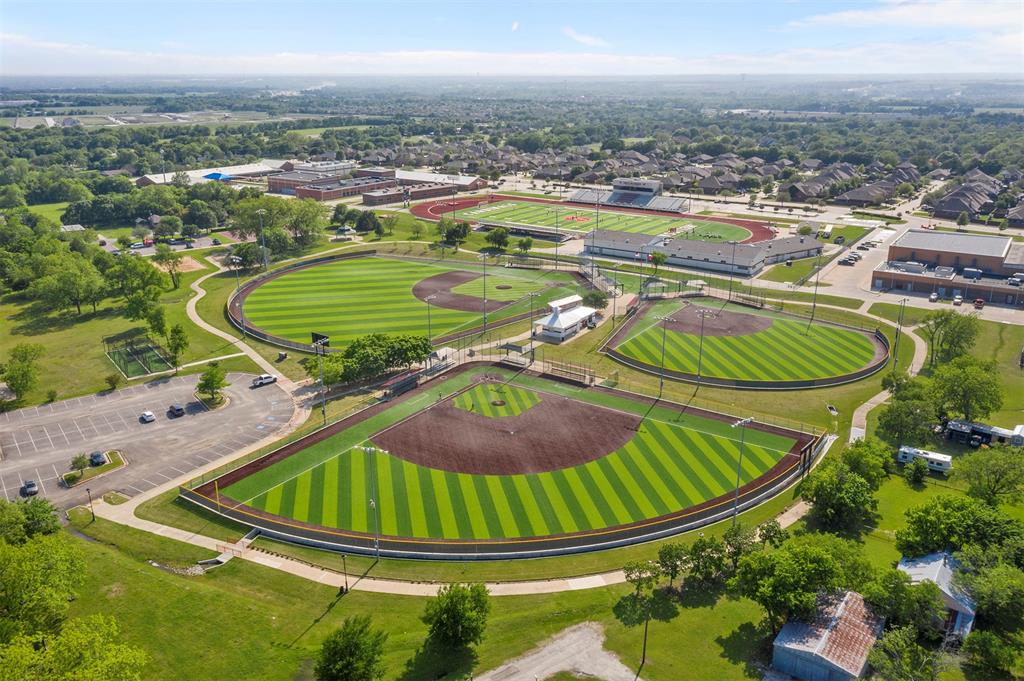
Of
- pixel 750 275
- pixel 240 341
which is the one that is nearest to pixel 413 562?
pixel 240 341

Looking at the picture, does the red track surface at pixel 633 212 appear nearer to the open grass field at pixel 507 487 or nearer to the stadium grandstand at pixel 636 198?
the stadium grandstand at pixel 636 198

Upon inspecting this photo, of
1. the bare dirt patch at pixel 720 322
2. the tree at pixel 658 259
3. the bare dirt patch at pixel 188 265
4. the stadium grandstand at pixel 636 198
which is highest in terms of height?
the stadium grandstand at pixel 636 198

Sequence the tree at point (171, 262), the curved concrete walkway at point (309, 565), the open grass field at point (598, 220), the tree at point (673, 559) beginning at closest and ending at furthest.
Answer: the tree at point (673, 559) → the curved concrete walkway at point (309, 565) → the tree at point (171, 262) → the open grass field at point (598, 220)

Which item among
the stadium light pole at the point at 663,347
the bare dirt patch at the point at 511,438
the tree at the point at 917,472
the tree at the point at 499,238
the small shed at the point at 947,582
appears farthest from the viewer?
the tree at the point at 499,238

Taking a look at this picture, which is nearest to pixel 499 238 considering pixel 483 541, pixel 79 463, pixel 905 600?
pixel 79 463

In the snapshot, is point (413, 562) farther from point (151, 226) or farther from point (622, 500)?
point (151, 226)

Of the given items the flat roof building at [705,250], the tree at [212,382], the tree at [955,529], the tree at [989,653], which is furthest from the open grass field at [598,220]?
the tree at [989,653]
